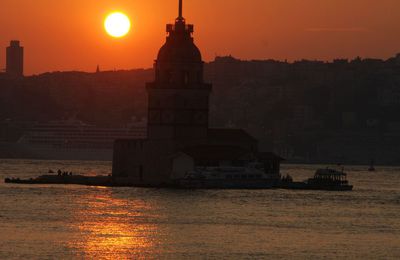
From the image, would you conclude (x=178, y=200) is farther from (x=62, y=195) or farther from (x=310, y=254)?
(x=310, y=254)

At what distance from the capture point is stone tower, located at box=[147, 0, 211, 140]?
9312 centimetres

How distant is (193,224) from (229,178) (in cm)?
2827

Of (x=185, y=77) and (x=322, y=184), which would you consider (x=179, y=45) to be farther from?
(x=322, y=184)

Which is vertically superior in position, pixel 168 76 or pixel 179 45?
pixel 179 45

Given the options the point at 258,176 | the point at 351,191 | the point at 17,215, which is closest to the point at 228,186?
the point at 258,176

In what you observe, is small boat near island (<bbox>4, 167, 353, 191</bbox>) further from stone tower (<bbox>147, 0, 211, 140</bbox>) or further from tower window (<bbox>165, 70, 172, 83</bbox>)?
tower window (<bbox>165, 70, 172, 83</bbox>)

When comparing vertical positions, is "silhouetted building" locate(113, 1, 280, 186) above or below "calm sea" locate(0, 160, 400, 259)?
above

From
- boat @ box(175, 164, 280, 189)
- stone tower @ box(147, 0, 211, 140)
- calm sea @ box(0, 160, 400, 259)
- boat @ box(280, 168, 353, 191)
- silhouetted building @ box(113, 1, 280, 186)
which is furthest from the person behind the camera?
boat @ box(280, 168, 353, 191)

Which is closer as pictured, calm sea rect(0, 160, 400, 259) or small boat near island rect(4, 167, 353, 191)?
calm sea rect(0, 160, 400, 259)

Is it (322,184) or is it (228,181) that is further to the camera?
(322,184)

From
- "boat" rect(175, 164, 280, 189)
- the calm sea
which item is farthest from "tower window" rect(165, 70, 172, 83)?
the calm sea

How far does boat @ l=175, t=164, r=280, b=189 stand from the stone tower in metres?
2.42

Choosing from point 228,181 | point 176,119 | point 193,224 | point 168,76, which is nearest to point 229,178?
point 228,181

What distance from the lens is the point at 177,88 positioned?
93.1 meters
